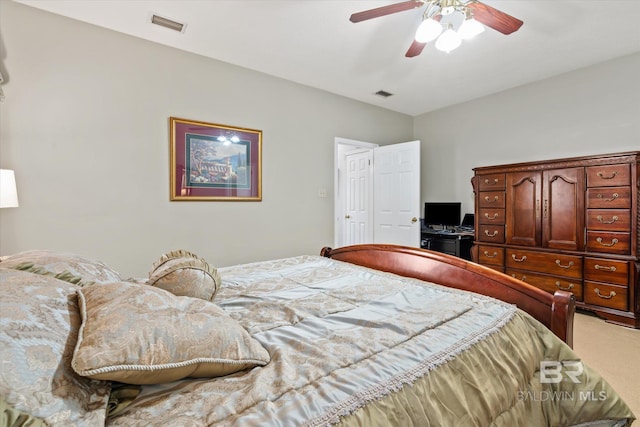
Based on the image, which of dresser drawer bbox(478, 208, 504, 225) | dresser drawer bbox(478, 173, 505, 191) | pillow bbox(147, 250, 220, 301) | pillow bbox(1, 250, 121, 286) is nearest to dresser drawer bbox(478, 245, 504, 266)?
dresser drawer bbox(478, 208, 504, 225)

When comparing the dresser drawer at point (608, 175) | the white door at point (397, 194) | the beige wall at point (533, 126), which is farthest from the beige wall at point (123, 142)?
the dresser drawer at point (608, 175)

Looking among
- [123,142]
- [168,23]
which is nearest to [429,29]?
[168,23]

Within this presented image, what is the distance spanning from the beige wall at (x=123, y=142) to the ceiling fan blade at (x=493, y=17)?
2277mm

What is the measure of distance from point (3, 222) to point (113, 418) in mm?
2558

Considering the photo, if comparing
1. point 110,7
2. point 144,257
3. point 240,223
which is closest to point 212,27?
point 110,7

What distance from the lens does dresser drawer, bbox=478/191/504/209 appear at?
366cm

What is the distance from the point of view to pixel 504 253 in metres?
3.63

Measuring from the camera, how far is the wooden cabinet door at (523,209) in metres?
3.37

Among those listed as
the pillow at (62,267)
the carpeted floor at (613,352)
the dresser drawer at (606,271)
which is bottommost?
the carpeted floor at (613,352)

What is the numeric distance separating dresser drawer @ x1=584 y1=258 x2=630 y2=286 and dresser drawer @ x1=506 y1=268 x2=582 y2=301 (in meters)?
0.13

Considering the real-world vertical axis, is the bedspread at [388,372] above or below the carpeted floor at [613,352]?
above

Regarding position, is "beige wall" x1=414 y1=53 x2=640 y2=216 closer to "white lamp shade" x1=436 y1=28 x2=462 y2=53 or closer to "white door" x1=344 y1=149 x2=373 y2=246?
"white door" x1=344 y1=149 x2=373 y2=246

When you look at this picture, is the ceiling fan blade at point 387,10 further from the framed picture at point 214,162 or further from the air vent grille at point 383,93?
the air vent grille at point 383,93

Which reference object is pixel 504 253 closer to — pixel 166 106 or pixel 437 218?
pixel 437 218
